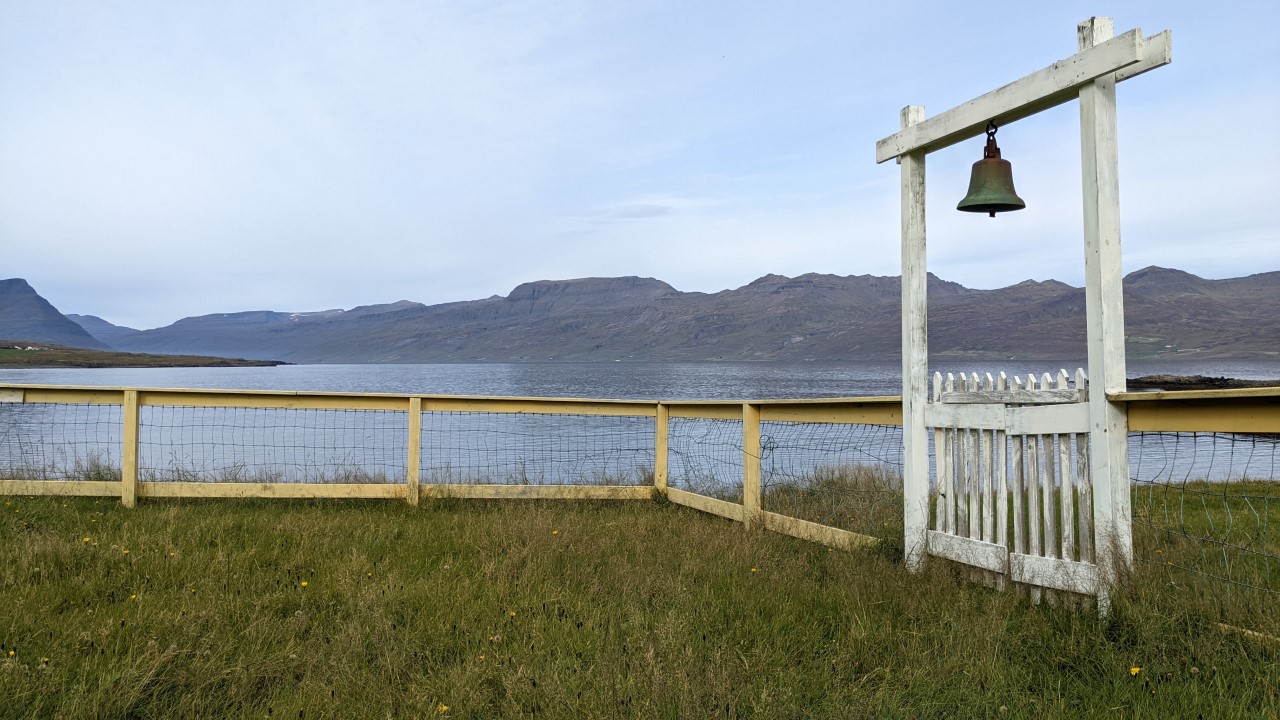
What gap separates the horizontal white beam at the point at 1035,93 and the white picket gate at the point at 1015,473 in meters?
1.57

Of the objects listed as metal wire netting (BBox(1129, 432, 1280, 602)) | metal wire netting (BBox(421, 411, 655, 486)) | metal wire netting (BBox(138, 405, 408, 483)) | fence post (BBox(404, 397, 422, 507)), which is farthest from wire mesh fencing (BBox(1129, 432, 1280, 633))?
metal wire netting (BBox(138, 405, 408, 483))

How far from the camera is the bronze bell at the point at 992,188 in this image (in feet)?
16.6

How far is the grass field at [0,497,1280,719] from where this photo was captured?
3396 millimetres

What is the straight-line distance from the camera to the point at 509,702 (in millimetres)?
3420

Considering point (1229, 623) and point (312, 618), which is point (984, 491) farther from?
point (312, 618)

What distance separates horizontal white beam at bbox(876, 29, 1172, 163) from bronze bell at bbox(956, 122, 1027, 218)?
0.23 metres

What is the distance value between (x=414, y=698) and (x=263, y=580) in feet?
6.85

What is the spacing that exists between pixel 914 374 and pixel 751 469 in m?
2.06

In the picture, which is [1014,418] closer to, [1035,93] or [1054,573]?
[1054,573]

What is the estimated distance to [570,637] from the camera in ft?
13.6

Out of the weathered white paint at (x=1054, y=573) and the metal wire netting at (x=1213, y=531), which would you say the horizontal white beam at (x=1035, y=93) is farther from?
the weathered white paint at (x=1054, y=573)

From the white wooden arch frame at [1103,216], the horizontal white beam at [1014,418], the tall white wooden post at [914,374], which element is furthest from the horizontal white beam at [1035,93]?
the horizontal white beam at [1014,418]

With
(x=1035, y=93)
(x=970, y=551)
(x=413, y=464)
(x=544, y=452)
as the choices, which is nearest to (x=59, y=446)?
(x=544, y=452)

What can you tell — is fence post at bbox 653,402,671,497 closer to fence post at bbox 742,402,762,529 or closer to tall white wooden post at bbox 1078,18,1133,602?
fence post at bbox 742,402,762,529
